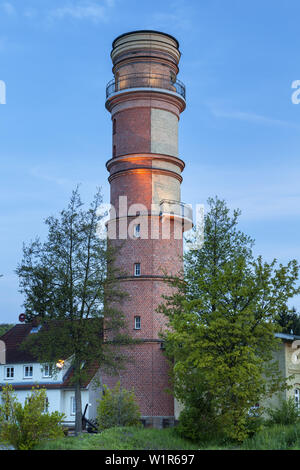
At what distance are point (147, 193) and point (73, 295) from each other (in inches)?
367

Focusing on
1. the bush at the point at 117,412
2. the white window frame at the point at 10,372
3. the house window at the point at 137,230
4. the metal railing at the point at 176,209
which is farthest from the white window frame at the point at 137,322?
the white window frame at the point at 10,372

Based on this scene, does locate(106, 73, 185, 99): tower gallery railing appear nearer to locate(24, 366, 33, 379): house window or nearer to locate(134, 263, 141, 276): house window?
locate(134, 263, 141, 276): house window

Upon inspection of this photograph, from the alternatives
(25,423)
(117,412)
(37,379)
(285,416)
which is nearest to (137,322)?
(117,412)

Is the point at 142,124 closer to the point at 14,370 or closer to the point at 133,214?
the point at 133,214

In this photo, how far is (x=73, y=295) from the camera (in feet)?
117

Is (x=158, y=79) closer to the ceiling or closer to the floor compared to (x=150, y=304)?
closer to the ceiling

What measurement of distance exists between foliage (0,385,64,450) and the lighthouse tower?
17.5m

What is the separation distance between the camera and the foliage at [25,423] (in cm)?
2025

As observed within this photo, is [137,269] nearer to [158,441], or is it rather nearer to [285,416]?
[285,416]

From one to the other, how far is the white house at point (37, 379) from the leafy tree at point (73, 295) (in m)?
9.64

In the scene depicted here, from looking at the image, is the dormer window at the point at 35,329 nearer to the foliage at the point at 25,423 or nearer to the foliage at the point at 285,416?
the foliage at the point at 285,416
